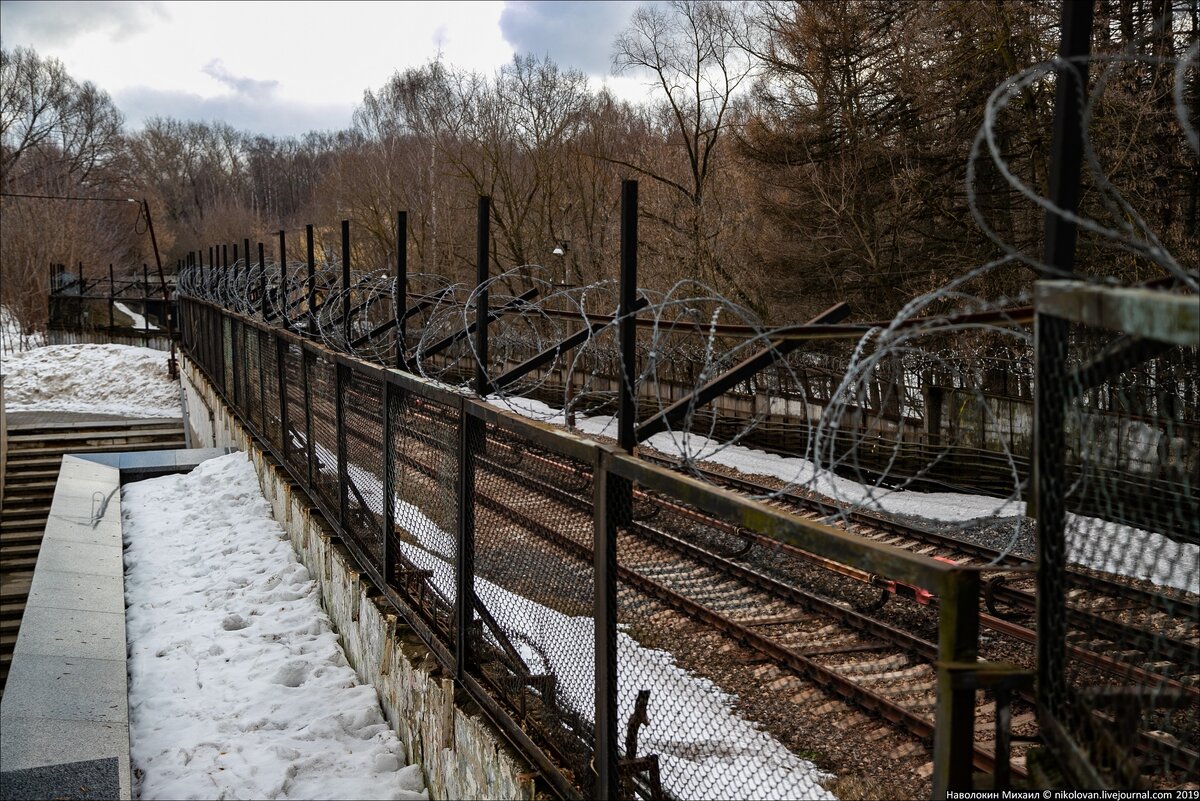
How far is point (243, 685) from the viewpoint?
20.8ft

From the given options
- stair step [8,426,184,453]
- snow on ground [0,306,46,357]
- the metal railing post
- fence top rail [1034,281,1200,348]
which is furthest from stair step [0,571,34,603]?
snow on ground [0,306,46,357]

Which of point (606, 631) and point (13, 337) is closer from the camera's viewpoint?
point (606, 631)

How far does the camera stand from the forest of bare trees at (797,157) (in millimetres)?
13750

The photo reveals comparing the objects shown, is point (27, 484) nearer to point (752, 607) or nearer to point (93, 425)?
point (93, 425)

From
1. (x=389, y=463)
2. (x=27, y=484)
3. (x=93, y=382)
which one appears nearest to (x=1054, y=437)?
(x=389, y=463)

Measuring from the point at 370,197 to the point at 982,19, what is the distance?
26.6 meters

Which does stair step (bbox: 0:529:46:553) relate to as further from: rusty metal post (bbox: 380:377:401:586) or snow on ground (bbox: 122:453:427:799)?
rusty metal post (bbox: 380:377:401:586)

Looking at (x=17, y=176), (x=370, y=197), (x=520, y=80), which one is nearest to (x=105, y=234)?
(x=17, y=176)

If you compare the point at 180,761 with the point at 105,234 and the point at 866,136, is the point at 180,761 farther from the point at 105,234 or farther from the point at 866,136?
the point at 105,234

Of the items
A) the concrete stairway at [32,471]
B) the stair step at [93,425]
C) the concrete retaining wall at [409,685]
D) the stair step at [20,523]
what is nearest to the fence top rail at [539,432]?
the concrete retaining wall at [409,685]

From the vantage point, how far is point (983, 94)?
53.9 ft

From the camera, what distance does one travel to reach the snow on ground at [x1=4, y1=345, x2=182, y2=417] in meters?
29.2

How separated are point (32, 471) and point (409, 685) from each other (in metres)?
18.5

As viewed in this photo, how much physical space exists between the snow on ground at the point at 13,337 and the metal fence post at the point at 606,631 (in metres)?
44.3
